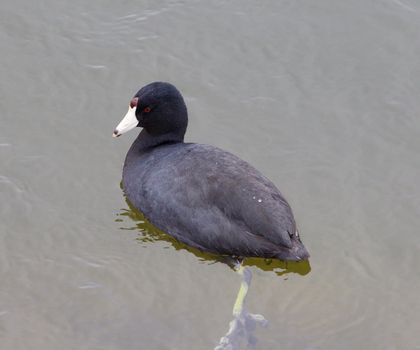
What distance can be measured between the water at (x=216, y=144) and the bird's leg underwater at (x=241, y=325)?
0.07m

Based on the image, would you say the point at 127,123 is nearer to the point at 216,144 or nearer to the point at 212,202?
the point at 216,144

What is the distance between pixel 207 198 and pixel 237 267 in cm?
59

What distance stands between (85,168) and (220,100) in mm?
1589

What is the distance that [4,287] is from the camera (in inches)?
264

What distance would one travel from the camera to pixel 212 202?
275 inches

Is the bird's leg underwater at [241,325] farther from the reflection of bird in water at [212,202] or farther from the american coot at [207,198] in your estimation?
the american coot at [207,198]

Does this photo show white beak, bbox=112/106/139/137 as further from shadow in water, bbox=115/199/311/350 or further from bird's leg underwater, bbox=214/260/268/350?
bird's leg underwater, bbox=214/260/268/350

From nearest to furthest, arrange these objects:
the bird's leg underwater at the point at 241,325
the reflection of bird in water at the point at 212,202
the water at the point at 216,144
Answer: the bird's leg underwater at the point at 241,325, the water at the point at 216,144, the reflection of bird in water at the point at 212,202

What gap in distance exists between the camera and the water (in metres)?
6.64

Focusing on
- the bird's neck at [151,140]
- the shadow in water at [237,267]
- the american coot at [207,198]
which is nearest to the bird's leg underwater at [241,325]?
the shadow in water at [237,267]

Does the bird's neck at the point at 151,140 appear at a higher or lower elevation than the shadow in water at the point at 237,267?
higher

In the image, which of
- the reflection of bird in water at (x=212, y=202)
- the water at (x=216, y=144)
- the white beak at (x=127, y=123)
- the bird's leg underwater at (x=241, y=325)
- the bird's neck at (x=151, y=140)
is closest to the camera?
the bird's leg underwater at (x=241, y=325)

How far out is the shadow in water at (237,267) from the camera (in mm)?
6430

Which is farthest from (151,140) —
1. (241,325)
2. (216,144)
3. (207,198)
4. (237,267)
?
(241,325)
